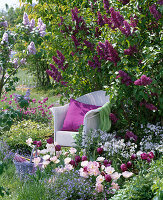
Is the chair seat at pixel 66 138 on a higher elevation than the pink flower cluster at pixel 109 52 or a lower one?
lower

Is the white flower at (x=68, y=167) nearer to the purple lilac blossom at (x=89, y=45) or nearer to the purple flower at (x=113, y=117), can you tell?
the purple flower at (x=113, y=117)

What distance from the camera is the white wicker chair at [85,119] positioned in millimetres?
3652

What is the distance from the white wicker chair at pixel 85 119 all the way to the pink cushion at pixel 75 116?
9cm

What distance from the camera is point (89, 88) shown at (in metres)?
4.80

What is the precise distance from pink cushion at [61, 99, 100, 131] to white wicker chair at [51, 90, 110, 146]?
9 cm

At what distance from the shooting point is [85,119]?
11.8ft

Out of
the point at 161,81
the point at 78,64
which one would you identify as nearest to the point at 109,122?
the point at 161,81

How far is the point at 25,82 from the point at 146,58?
424 inches

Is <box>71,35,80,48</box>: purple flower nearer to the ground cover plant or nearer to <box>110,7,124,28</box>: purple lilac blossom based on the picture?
the ground cover plant

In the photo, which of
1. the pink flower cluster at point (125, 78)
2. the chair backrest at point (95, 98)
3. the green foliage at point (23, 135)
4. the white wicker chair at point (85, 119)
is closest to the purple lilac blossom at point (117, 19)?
the pink flower cluster at point (125, 78)

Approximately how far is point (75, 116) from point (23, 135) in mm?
874

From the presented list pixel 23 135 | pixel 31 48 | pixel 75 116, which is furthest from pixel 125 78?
pixel 23 135

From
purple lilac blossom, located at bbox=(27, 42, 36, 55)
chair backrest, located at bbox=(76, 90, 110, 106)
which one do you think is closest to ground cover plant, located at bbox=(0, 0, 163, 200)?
purple lilac blossom, located at bbox=(27, 42, 36, 55)

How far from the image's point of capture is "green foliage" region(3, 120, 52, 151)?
4.18 m
